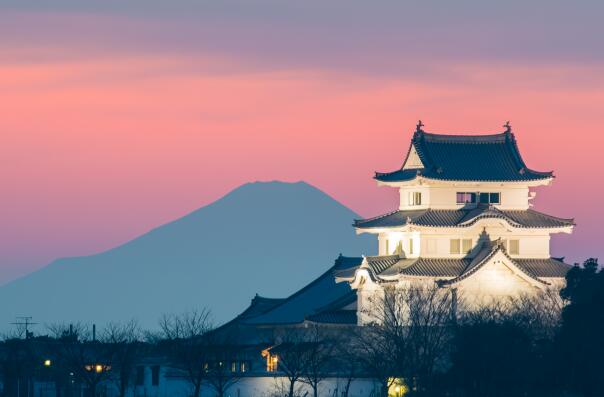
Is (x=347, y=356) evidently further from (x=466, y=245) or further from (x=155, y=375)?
(x=155, y=375)

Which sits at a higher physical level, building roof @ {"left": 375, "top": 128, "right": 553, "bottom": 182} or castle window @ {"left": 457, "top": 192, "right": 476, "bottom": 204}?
building roof @ {"left": 375, "top": 128, "right": 553, "bottom": 182}

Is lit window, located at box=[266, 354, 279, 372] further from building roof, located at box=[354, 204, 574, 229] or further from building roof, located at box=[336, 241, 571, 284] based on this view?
building roof, located at box=[354, 204, 574, 229]

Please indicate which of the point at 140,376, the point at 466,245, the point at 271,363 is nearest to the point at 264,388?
the point at 271,363

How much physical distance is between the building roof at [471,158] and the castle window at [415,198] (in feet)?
Answer: 3.36

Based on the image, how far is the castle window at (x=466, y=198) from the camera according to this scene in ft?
292

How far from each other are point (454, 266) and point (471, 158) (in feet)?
20.1

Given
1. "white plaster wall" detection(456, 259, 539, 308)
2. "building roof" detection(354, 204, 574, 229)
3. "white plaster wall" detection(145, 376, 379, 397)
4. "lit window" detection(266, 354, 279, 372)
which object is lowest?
"white plaster wall" detection(145, 376, 379, 397)

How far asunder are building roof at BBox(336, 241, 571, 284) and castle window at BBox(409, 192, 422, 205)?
3011 mm

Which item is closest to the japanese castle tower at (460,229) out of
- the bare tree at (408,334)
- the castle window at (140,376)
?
the bare tree at (408,334)

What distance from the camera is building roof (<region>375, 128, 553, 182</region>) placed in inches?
3482

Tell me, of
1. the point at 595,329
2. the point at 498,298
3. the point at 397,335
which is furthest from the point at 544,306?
the point at 595,329

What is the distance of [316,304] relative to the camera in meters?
96.5

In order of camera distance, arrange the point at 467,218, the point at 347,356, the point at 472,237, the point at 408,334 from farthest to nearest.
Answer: the point at 472,237 → the point at 467,218 → the point at 347,356 → the point at 408,334

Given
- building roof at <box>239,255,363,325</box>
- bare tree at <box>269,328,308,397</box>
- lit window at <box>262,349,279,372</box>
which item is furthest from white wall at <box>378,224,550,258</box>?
lit window at <box>262,349,279,372</box>
